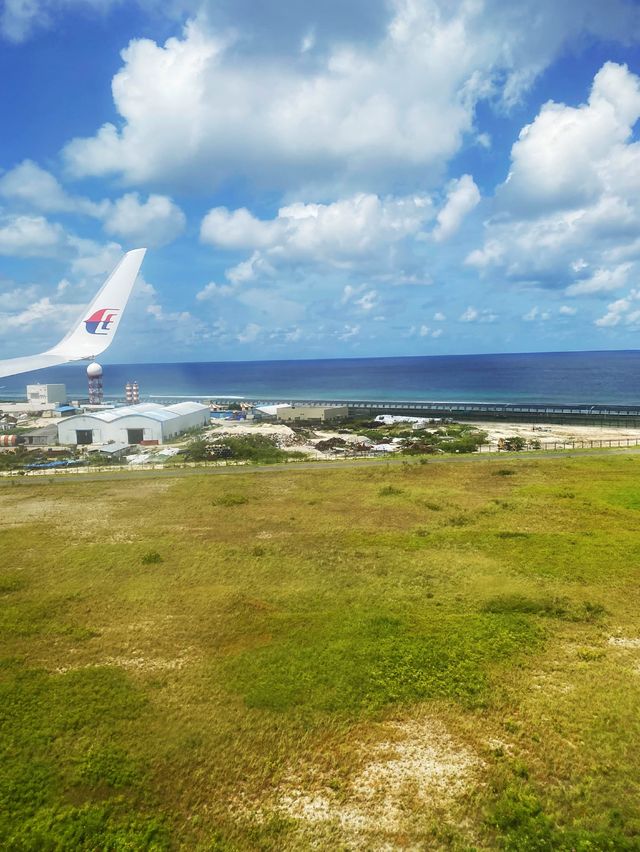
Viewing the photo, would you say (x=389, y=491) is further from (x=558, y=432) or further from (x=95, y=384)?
(x=95, y=384)

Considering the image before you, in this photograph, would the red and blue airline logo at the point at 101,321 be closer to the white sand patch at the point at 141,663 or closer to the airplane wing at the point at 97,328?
the airplane wing at the point at 97,328

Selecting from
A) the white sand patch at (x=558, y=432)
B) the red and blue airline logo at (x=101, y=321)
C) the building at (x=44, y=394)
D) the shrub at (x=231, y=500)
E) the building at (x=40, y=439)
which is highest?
the red and blue airline logo at (x=101, y=321)

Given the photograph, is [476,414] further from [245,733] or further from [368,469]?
[245,733]

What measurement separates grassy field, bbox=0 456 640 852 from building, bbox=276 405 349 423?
53.9 meters

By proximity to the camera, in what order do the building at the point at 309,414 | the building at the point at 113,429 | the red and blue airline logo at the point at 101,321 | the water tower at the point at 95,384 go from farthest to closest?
the water tower at the point at 95,384
the building at the point at 309,414
the building at the point at 113,429
the red and blue airline logo at the point at 101,321

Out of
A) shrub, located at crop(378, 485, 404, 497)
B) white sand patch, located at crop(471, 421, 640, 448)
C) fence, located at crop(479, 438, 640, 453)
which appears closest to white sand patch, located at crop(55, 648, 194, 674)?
shrub, located at crop(378, 485, 404, 497)

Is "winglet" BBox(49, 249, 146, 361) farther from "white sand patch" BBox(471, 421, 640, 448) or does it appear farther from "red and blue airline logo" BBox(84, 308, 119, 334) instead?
"white sand patch" BBox(471, 421, 640, 448)

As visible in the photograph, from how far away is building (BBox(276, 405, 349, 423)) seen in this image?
85.0 m

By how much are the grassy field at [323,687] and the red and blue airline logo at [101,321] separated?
17.6 metres

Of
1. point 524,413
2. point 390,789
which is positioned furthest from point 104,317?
point 524,413

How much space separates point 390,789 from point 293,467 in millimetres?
38516

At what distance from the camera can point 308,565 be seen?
25.5 meters

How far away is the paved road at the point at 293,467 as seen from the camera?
47.1 meters

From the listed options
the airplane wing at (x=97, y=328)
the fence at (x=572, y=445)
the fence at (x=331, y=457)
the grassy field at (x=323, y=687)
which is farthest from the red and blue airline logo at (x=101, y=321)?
the fence at (x=572, y=445)
